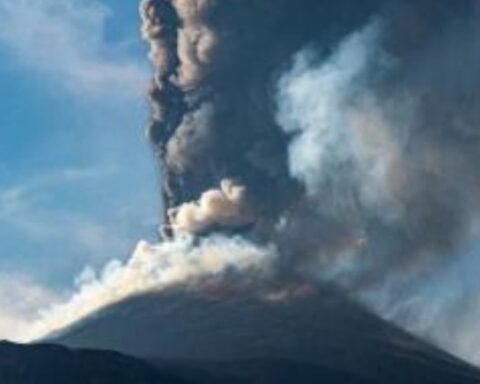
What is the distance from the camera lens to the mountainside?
103500 millimetres

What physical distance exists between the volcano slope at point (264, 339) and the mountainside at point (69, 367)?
6.67 metres

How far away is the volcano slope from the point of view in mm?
117750

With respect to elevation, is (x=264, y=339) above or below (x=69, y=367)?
above

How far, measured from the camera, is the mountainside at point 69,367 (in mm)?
103500

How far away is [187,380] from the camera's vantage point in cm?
10706

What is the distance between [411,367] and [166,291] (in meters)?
35.9

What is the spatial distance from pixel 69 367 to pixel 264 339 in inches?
1259

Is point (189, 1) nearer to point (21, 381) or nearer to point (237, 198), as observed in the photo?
point (237, 198)

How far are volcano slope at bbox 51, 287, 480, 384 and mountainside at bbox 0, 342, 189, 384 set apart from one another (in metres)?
6.67

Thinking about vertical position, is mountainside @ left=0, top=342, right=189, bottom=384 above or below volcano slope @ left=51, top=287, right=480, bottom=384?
below

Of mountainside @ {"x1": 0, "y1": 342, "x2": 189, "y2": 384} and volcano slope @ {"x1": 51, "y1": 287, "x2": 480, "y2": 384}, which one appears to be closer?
mountainside @ {"x1": 0, "y1": 342, "x2": 189, "y2": 384}

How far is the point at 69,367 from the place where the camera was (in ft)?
346

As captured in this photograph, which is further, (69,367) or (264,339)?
(264,339)

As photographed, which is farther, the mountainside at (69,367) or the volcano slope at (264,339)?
the volcano slope at (264,339)
